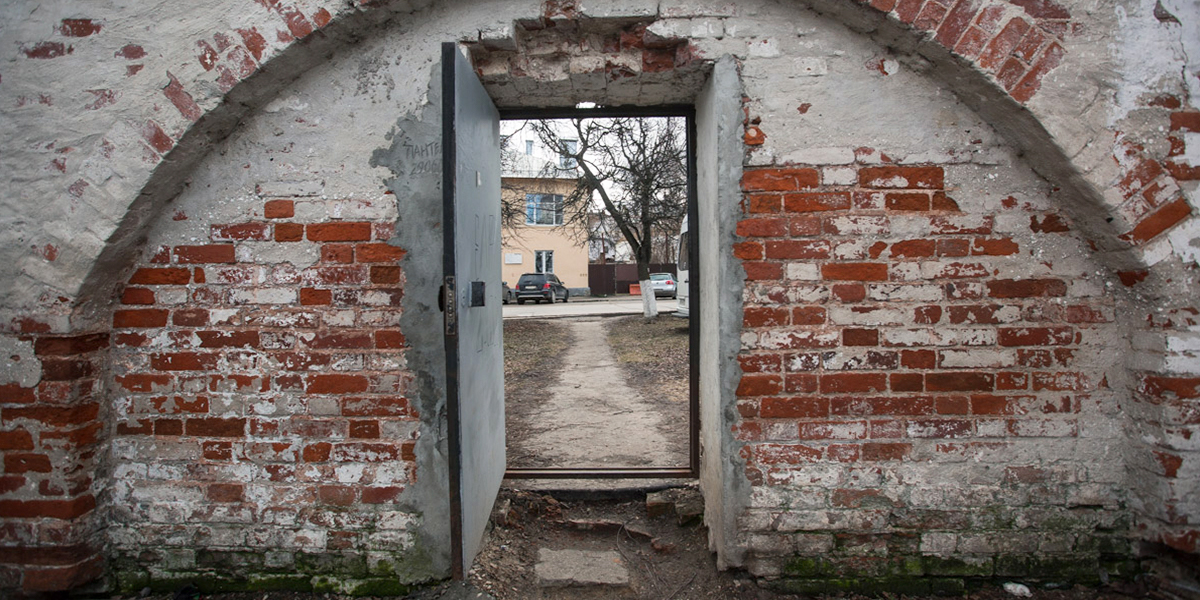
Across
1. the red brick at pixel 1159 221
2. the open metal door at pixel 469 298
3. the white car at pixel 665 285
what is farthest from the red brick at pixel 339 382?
the white car at pixel 665 285

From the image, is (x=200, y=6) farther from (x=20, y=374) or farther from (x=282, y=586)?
(x=282, y=586)

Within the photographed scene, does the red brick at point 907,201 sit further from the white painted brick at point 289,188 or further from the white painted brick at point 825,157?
the white painted brick at point 289,188

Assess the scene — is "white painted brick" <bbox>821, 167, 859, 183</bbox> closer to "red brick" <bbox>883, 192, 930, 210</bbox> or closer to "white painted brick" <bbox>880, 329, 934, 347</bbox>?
"red brick" <bbox>883, 192, 930, 210</bbox>

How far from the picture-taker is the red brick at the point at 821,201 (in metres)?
2.19

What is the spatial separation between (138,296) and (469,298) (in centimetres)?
137

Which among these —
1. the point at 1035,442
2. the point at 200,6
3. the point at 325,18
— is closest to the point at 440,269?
the point at 325,18

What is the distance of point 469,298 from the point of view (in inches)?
86.3

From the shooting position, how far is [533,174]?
74.3 ft

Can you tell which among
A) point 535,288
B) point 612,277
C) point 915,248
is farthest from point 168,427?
point 612,277

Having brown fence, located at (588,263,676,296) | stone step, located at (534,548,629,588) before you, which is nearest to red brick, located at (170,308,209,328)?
stone step, located at (534,548,629,588)

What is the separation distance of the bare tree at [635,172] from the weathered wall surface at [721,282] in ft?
29.1

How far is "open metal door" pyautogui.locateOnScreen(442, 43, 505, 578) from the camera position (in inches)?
74.7

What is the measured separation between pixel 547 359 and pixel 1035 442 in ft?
21.5

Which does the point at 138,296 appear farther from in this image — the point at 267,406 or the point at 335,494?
the point at 335,494
